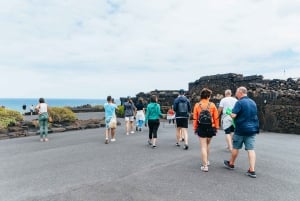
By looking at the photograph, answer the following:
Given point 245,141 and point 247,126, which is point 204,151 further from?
point 247,126

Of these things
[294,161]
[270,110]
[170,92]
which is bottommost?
[294,161]

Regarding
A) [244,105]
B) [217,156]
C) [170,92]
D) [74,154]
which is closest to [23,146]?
[74,154]

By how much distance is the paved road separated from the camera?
15.3 ft

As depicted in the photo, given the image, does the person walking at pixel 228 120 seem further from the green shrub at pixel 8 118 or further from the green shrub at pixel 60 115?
the green shrub at pixel 60 115

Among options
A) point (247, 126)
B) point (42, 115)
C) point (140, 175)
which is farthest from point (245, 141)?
point (42, 115)

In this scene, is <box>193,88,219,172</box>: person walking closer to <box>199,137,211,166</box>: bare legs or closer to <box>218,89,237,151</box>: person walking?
<box>199,137,211,166</box>: bare legs

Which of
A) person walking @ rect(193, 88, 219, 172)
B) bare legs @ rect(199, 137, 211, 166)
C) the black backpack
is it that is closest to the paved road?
bare legs @ rect(199, 137, 211, 166)

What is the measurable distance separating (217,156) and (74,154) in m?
4.56

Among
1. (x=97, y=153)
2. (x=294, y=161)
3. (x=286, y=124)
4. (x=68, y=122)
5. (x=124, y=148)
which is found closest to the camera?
(x=294, y=161)

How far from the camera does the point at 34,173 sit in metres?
6.12

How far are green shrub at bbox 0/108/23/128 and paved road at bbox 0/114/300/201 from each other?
5023 millimetres

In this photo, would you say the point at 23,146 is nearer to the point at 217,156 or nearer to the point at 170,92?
the point at 217,156

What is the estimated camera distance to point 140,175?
5758mm

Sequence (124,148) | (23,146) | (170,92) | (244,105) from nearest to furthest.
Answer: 1. (244,105)
2. (124,148)
3. (23,146)
4. (170,92)
